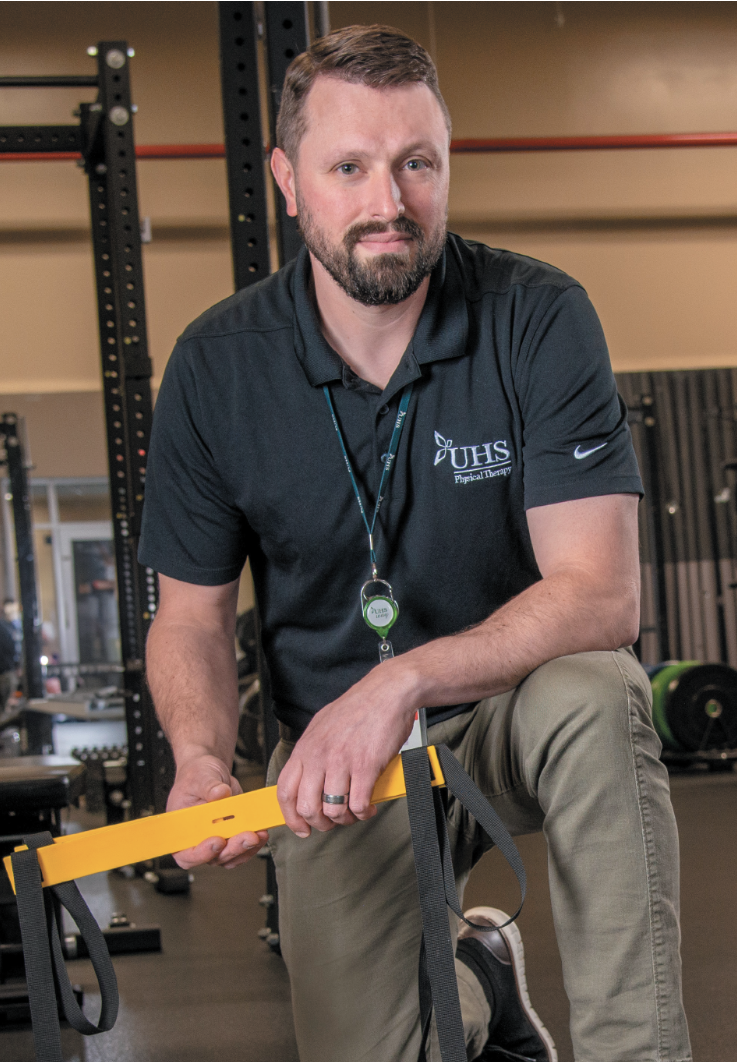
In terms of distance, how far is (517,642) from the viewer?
1.20 meters

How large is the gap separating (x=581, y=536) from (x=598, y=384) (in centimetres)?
22

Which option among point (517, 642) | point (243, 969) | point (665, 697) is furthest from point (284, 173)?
point (665, 697)

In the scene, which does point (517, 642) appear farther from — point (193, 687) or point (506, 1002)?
point (506, 1002)

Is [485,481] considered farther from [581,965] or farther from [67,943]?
[67,943]

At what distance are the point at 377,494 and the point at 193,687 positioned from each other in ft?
1.25

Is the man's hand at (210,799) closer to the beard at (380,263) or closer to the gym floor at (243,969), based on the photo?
the beard at (380,263)

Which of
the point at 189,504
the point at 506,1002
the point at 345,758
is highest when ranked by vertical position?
the point at 189,504

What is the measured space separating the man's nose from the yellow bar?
736mm

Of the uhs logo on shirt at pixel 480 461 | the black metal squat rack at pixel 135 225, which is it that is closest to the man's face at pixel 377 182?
the uhs logo on shirt at pixel 480 461

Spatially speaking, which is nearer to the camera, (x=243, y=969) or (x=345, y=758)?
(x=345, y=758)

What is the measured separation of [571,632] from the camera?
1.22 meters

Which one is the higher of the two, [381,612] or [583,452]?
[583,452]

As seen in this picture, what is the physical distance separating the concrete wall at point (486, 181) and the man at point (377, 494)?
5086 mm

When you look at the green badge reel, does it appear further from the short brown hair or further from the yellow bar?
the short brown hair
